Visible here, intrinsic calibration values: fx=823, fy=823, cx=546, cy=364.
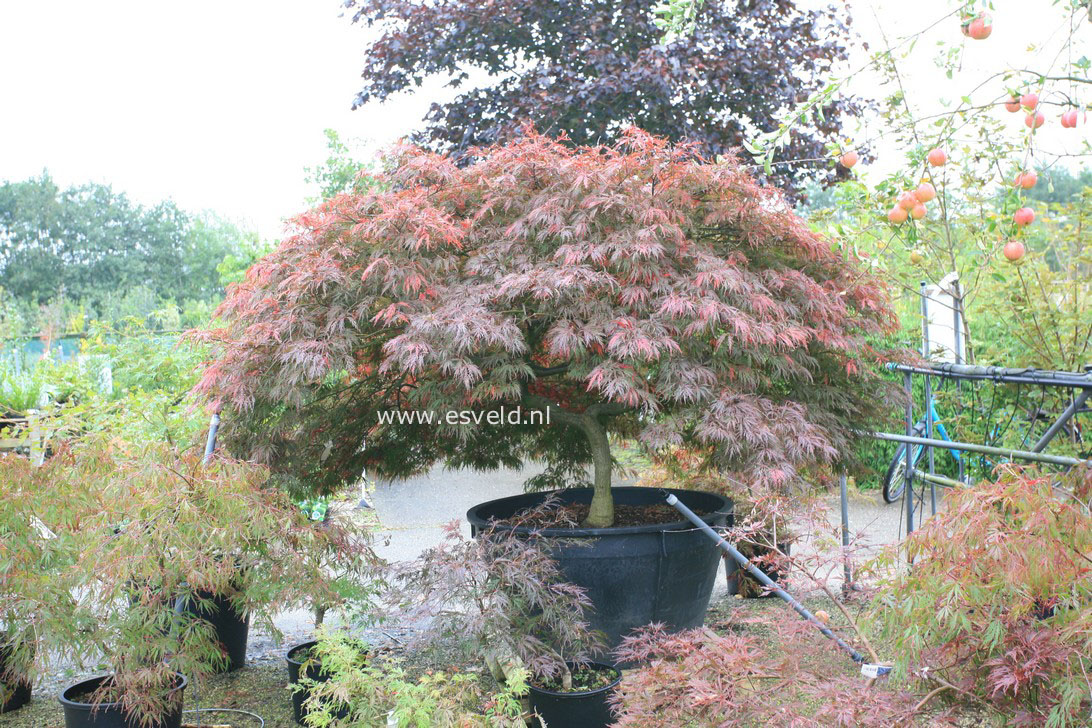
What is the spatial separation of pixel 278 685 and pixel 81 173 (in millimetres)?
28260

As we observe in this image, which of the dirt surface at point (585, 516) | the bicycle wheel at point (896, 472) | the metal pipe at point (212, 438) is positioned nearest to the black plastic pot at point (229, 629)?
the metal pipe at point (212, 438)

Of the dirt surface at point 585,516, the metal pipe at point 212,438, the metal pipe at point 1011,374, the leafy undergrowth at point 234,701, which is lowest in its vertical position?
the leafy undergrowth at point 234,701

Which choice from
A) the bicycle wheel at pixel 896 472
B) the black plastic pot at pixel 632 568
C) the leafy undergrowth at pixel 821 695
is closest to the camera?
the leafy undergrowth at pixel 821 695

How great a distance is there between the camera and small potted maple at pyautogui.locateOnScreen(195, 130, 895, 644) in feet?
8.86

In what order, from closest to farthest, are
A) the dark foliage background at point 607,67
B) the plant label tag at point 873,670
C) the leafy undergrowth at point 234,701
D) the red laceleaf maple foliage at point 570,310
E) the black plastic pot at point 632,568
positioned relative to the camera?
the plant label tag at point 873,670 < the red laceleaf maple foliage at point 570,310 < the leafy undergrowth at point 234,701 < the black plastic pot at point 632,568 < the dark foliage background at point 607,67

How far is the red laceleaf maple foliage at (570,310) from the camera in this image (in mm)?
2689

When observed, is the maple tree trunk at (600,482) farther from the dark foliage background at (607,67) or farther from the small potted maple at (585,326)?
the dark foliage background at (607,67)

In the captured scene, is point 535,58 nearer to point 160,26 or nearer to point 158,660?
point 158,660

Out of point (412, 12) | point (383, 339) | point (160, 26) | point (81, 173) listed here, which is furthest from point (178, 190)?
point (383, 339)

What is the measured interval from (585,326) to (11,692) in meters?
2.43

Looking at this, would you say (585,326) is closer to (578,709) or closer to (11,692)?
(578,709)

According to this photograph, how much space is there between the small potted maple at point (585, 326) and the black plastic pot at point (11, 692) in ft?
3.67

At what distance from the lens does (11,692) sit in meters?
2.95

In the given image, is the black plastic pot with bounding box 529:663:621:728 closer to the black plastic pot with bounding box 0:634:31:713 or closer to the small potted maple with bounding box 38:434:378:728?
the small potted maple with bounding box 38:434:378:728
